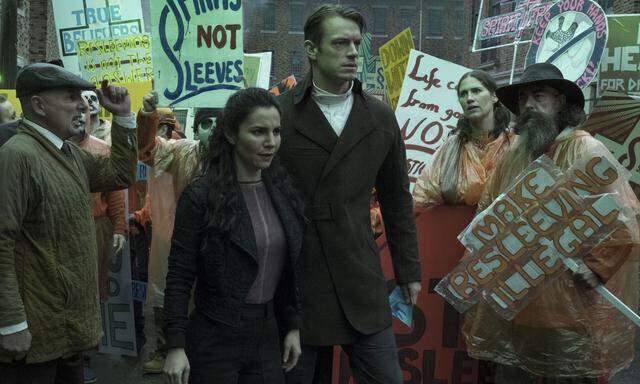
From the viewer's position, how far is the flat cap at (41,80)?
3.31 m

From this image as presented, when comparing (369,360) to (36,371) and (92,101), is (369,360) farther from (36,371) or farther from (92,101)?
(92,101)

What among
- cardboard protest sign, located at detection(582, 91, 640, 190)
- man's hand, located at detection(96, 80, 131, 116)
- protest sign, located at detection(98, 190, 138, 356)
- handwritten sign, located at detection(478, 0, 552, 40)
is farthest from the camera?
handwritten sign, located at detection(478, 0, 552, 40)

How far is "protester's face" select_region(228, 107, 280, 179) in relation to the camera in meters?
3.02

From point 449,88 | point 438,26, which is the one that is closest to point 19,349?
point 449,88

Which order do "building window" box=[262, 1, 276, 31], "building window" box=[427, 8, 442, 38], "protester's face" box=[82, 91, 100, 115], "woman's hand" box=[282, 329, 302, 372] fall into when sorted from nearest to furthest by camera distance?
1. "woman's hand" box=[282, 329, 302, 372]
2. "protester's face" box=[82, 91, 100, 115]
3. "building window" box=[427, 8, 442, 38]
4. "building window" box=[262, 1, 276, 31]

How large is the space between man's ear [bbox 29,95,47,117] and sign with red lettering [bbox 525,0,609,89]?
15.5 ft

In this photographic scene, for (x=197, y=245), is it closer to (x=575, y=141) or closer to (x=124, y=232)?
(x=575, y=141)

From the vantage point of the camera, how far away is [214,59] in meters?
5.48

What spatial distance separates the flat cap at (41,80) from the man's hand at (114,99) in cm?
21

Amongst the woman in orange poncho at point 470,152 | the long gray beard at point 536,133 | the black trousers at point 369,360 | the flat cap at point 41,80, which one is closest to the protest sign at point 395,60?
the woman in orange poncho at point 470,152

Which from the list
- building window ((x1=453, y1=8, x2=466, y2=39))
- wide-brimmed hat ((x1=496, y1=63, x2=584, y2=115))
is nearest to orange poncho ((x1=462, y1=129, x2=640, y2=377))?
wide-brimmed hat ((x1=496, y1=63, x2=584, y2=115))

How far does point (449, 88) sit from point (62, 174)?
390 centimetres

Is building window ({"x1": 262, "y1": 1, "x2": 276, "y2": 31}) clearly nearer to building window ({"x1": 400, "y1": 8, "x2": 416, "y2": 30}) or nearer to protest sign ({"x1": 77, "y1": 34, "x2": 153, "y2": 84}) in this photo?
building window ({"x1": 400, "y1": 8, "x2": 416, "y2": 30})

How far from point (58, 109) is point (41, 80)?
133 millimetres
